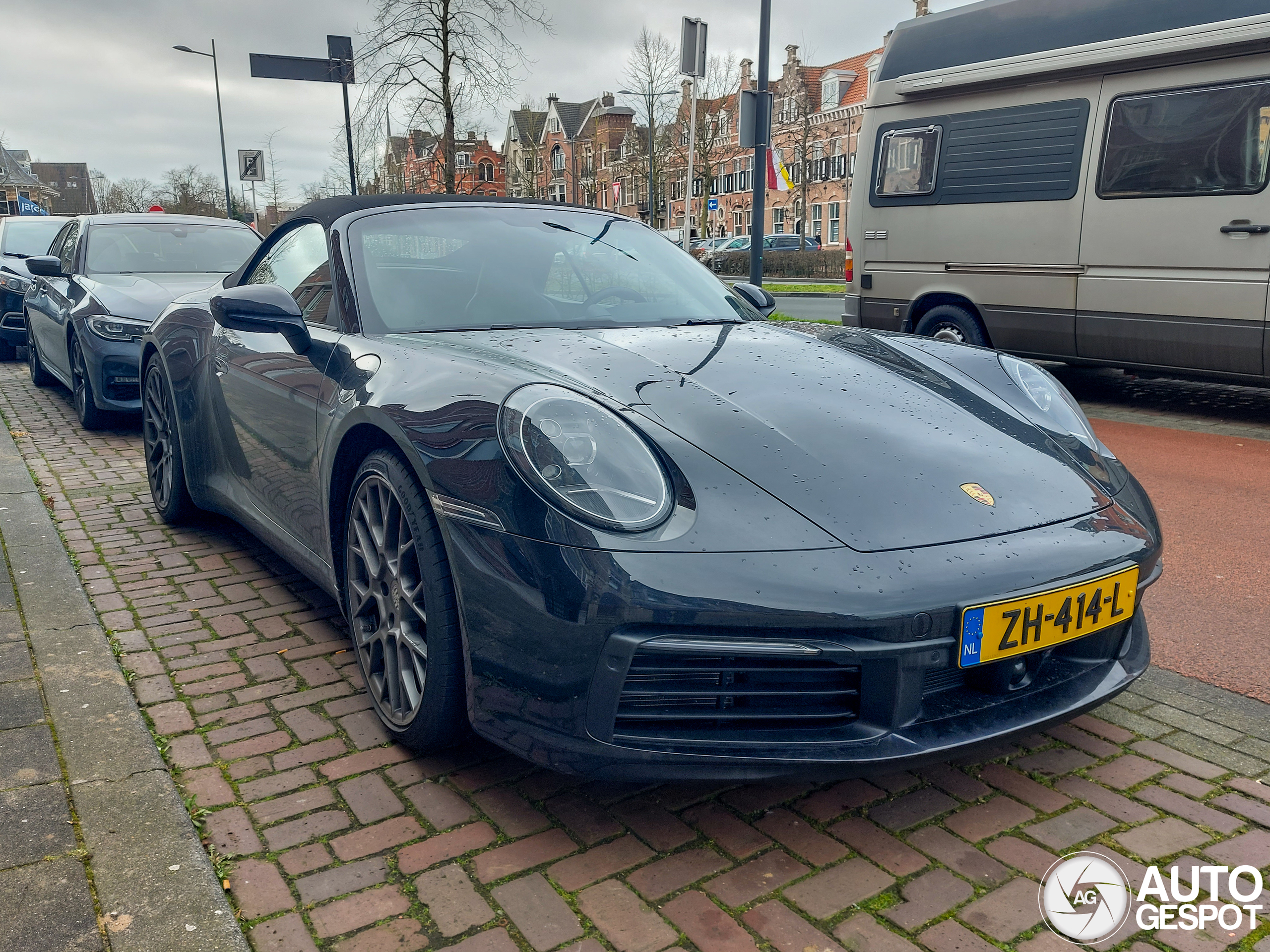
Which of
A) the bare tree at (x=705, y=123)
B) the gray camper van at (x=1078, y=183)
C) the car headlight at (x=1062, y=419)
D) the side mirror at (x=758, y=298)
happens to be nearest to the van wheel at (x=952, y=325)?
the gray camper van at (x=1078, y=183)

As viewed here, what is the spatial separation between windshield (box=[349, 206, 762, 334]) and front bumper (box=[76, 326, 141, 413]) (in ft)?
13.1

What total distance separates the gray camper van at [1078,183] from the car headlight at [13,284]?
27.4ft

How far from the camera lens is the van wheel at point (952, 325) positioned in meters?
8.29

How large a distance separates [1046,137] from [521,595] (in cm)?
696

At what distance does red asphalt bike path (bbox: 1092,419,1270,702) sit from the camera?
3111 millimetres

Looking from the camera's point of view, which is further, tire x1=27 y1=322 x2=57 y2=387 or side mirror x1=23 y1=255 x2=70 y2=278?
tire x1=27 y1=322 x2=57 y2=387

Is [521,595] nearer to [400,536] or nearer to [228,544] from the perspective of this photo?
[400,536]

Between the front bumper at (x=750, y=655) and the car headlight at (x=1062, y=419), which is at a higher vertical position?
A: the car headlight at (x=1062, y=419)

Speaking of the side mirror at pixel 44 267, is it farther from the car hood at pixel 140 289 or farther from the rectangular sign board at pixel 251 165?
the rectangular sign board at pixel 251 165

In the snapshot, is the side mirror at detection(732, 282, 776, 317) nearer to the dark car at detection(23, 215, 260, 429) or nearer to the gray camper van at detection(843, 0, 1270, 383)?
the dark car at detection(23, 215, 260, 429)

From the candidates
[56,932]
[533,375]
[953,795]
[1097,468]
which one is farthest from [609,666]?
[1097,468]

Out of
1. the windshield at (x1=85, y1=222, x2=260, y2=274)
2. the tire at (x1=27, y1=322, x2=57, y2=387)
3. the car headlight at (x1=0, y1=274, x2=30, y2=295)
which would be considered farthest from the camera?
the car headlight at (x1=0, y1=274, x2=30, y2=295)

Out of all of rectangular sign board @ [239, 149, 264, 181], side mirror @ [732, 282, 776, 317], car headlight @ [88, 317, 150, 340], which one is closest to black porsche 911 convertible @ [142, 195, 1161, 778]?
side mirror @ [732, 282, 776, 317]

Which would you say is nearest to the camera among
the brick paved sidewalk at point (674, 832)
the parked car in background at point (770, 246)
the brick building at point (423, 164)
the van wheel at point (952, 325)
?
the brick paved sidewalk at point (674, 832)
